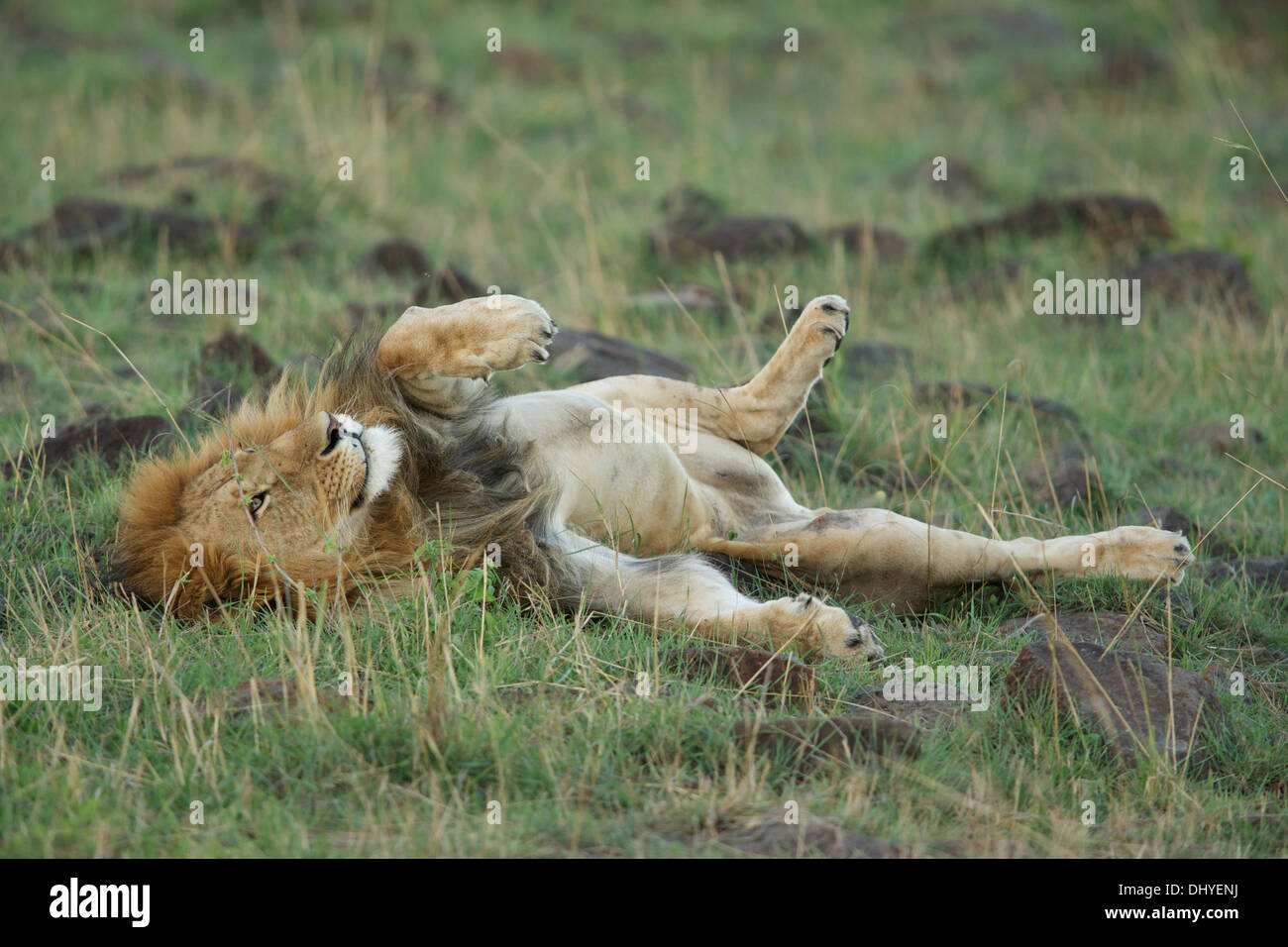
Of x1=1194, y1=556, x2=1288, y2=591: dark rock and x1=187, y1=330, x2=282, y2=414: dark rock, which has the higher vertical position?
x1=187, y1=330, x2=282, y2=414: dark rock

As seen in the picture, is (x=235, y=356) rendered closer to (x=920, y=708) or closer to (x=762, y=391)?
(x=762, y=391)

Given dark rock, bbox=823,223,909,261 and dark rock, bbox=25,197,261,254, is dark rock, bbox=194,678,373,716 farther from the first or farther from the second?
dark rock, bbox=823,223,909,261

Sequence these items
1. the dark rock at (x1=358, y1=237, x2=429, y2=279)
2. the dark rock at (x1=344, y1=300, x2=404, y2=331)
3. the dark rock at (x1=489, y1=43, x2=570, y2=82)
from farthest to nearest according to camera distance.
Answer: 1. the dark rock at (x1=489, y1=43, x2=570, y2=82)
2. the dark rock at (x1=358, y1=237, x2=429, y2=279)
3. the dark rock at (x1=344, y1=300, x2=404, y2=331)

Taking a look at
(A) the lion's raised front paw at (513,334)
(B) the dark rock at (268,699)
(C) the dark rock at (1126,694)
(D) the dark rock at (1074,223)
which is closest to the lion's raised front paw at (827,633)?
(C) the dark rock at (1126,694)

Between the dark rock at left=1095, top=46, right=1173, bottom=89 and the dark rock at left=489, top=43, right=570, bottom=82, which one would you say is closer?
the dark rock at left=489, top=43, right=570, bottom=82

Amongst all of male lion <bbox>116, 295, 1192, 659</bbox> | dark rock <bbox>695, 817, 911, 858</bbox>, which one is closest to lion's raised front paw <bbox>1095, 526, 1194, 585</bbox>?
male lion <bbox>116, 295, 1192, 659</bbox>

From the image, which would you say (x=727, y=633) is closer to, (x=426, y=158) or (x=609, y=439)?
(x=609, y=439)

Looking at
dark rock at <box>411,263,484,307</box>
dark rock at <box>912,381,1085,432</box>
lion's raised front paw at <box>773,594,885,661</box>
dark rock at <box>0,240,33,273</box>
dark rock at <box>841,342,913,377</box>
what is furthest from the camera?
dark rock at <box>0,240,33,273</box>

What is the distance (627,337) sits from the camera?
6.39m

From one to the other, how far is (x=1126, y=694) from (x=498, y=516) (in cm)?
165

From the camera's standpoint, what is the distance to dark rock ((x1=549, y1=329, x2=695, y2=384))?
5488mm

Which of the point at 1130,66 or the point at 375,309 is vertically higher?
the point at 1130,66

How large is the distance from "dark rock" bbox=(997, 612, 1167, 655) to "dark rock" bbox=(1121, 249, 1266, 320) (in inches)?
150

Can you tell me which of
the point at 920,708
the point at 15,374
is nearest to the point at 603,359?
the point at 15,374
